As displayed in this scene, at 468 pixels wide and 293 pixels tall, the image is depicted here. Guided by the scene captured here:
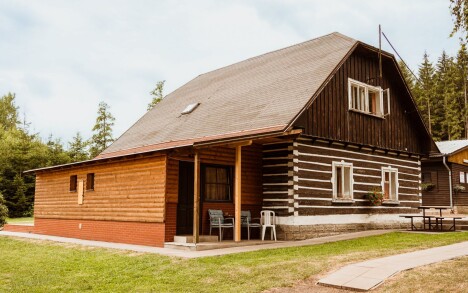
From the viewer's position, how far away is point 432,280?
756 cm

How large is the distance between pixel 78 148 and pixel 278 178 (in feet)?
92.1

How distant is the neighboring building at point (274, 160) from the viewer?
1435 centimetres

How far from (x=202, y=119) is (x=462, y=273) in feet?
37.6

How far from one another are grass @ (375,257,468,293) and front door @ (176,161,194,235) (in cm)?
776

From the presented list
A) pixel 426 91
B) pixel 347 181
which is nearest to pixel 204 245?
pixel 347 181

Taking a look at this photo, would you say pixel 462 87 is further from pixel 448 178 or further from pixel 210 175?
pixel 210 175

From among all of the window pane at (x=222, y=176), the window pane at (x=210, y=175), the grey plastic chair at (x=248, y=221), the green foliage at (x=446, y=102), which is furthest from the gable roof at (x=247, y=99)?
the green foliage at (x=446, y=102)

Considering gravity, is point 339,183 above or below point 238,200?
above

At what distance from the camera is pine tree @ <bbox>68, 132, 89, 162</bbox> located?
38.9 metres

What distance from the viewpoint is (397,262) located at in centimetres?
916

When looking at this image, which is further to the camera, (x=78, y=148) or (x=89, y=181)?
(x=78, y=148)

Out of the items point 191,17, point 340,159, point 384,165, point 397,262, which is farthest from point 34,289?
point 384,165

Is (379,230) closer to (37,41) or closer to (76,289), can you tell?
(76,289)

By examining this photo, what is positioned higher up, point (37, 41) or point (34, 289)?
point (37, 41)
